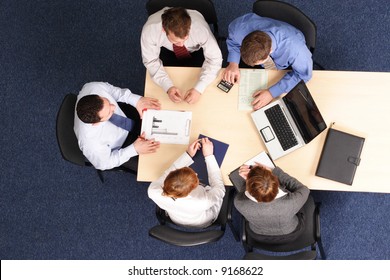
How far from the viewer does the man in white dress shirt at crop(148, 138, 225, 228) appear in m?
1.82

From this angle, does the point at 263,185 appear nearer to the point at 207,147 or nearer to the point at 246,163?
the point at 246,163

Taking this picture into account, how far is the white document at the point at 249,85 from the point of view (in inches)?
81.3

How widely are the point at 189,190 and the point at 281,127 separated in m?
0.60

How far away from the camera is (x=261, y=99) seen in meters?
2.02

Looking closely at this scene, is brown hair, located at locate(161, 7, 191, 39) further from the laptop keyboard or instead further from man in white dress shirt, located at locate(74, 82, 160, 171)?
the laptop keyboard

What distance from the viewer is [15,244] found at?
2.85 m

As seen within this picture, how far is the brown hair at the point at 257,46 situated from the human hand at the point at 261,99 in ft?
0.64

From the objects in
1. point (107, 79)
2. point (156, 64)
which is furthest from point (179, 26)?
point (107, 79)

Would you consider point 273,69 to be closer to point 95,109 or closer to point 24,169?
point 95,109

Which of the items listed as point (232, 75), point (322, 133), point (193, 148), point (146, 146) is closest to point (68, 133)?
point (146, 146)

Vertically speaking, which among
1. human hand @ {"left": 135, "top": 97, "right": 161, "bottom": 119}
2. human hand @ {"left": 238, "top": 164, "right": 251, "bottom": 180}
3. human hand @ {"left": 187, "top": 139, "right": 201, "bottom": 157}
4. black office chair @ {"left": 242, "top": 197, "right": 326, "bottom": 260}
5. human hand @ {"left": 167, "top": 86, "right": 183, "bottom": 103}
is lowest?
black office chair @ {"left": 242, "top": 197, "right": 326, "bottom": 260}

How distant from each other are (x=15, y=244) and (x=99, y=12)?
1960 mm

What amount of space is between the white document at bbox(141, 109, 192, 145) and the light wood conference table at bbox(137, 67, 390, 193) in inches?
1.2

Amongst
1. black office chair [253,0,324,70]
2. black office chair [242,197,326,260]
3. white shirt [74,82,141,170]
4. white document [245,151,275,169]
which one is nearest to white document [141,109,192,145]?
white shirt [74,82,141,170]
